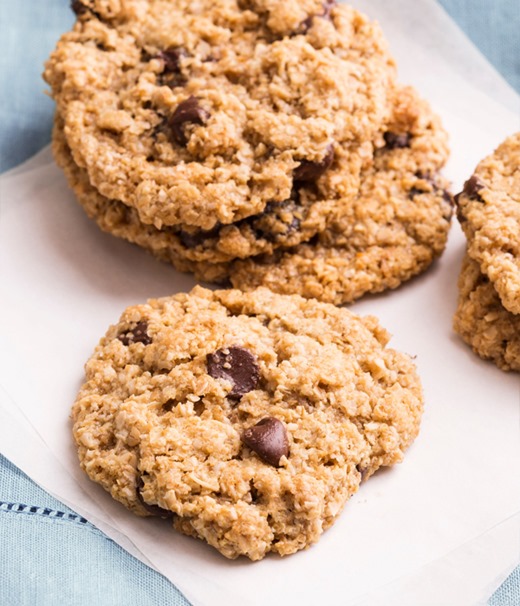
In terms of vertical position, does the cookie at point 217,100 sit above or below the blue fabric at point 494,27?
below

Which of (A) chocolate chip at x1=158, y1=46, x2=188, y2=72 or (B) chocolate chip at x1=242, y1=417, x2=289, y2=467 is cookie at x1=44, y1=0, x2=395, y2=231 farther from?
(B) chocolate chip at x1=242, y1=417, x2=289, y2=467

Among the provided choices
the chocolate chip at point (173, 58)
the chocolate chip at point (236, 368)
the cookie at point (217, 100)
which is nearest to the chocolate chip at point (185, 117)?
the cookie at point (217, 100)

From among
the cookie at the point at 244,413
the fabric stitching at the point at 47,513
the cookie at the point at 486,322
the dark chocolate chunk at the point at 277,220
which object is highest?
the cookie at the point at 486,322

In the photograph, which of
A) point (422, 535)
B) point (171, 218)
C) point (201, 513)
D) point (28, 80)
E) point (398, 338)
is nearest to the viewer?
point (201, 513)

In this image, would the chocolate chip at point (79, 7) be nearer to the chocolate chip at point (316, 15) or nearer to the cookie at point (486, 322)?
the chocolate chip at point (316, 15)

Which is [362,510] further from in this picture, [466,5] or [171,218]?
[466,5]

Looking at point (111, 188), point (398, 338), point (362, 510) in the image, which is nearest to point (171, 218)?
point (111, 188)

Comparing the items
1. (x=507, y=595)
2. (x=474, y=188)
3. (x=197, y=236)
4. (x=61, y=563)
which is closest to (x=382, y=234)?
(x=474, y=188)
